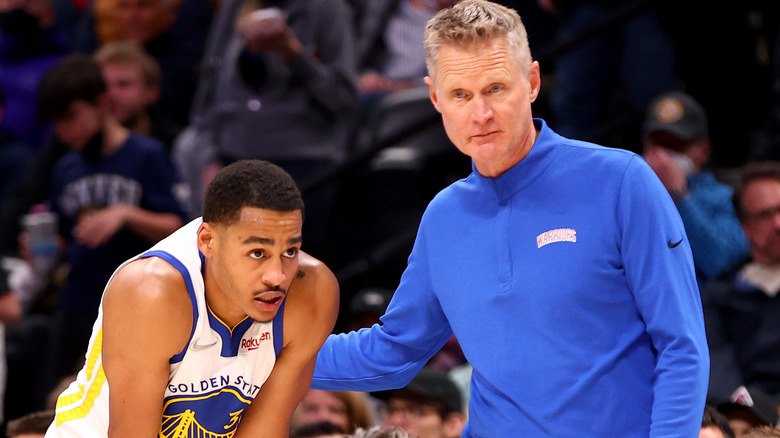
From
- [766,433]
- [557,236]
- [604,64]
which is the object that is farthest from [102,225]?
[766,433]

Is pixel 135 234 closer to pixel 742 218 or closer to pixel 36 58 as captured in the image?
pixel 36 58

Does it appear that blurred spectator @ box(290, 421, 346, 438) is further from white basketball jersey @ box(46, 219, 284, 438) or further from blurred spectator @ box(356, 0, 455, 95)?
blurred spectator @ box(356, 0, 455, 95)

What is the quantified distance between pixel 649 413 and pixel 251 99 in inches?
143

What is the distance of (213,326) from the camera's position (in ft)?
9.54

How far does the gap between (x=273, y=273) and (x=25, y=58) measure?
4802 mm

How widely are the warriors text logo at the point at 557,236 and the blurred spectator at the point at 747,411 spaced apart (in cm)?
171

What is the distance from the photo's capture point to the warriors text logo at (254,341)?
118 inches

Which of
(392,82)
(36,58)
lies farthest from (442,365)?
(36,58)

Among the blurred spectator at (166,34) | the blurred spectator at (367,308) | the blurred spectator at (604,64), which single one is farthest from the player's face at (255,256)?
the blurred spectator at (166,34)

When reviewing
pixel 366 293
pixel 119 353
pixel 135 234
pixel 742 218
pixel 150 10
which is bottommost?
pixel 742 218

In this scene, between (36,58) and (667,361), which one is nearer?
(667,361)

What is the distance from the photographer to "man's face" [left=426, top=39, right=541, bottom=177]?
8.71 ft

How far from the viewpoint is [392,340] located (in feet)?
10.1

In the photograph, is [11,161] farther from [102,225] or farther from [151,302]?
[151,302]
